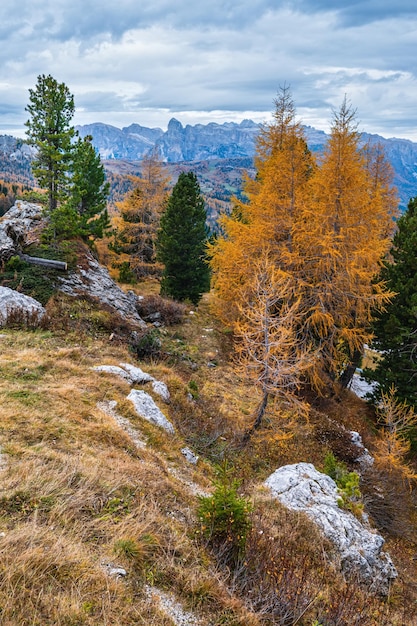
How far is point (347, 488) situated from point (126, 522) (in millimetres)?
6461

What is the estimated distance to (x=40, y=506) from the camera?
4.59m

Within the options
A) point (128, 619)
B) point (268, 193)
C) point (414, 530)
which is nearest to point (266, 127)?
point (268, 193)

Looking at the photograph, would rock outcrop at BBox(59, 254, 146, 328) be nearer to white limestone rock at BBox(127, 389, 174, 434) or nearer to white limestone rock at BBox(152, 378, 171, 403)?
white limestone rock at BBox(152, 378, 171, 403)

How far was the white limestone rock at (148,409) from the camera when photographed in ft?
30.2

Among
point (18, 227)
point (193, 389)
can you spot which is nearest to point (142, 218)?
point (18, 227)

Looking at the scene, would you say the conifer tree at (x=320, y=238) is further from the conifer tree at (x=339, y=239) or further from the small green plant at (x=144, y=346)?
the small green plant at (x=144, y=346)

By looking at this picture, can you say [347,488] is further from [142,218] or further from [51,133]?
[142,218]

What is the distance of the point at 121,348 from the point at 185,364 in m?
3.41

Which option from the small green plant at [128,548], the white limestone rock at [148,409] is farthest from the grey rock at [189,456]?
the small green plant at [128,548]

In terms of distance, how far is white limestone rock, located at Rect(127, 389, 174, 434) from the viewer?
920 centimetres

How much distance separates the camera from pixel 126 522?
4.67 metres

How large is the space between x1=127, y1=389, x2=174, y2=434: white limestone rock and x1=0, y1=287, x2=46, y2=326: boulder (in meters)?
5.81

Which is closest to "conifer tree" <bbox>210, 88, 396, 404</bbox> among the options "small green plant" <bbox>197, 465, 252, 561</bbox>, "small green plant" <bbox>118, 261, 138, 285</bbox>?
"small green plant" <bbox>197, 465, 252, 561</bbox>

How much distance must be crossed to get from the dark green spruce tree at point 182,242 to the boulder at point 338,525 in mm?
15727
